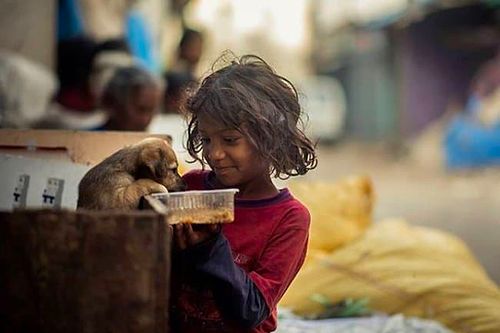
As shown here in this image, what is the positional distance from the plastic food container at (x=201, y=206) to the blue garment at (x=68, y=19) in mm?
6012

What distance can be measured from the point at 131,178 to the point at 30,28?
16.0ft

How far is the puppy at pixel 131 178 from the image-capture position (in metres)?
2.55

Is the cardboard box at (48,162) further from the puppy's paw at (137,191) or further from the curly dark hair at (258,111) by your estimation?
the puppy's paw at (137,191)

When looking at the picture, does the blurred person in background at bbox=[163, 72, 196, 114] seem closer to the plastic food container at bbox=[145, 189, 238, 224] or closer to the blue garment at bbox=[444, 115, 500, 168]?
the plastic food container at bbox=[145, 189, 238, 224]

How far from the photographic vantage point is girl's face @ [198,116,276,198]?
2.65 m

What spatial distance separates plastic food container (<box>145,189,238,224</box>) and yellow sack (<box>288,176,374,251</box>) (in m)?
3.25

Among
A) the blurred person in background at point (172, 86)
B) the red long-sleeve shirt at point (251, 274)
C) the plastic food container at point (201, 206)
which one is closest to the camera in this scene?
the plastic food container at point (201, 206)

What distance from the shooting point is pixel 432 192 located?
49.1ft

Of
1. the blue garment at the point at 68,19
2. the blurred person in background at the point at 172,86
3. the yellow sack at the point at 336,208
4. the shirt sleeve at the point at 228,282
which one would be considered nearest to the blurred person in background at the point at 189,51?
the blurred person in background at the point at 172,86

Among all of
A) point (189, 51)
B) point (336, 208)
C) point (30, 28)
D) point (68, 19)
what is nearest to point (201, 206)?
point (336, 208)

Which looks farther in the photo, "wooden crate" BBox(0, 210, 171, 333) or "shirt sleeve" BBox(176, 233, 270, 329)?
"shirt sleeve" BBox(176, 233, 270, 329)

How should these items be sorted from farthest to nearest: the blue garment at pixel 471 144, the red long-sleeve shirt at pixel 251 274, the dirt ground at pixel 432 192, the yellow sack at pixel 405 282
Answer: the blue garment at pixel 471 144 → the dirt ground at pixel 432 192 → the yellow sack at pixel 405 282 → the red long-sleeve shirt at pixel 251 274

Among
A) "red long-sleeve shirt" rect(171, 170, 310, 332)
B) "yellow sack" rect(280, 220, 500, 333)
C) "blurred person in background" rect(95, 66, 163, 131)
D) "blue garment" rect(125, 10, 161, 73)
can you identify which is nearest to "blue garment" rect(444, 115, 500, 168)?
"blue garment" rect(125, 10, 161, 73)

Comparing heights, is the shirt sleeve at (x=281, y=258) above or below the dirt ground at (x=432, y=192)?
above
